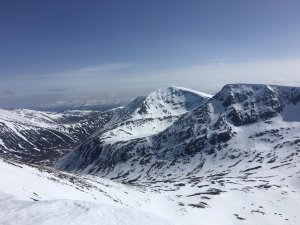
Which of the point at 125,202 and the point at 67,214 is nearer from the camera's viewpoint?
the point at 67,214

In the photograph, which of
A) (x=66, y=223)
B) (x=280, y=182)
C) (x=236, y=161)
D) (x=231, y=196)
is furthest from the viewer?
(x=236, y=161)

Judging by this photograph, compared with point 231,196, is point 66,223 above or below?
above

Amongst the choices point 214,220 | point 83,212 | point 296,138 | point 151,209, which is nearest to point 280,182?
point 214,220

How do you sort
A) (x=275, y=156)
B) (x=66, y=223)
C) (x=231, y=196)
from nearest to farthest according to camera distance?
(x=66, y=223), (x=231, y=196), (x=275, y=156)

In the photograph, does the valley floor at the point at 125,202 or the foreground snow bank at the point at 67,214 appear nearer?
the foreground snow bank at the point at 67,214

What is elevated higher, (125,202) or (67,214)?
(67,214)

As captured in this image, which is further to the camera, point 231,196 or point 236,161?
point 236,161

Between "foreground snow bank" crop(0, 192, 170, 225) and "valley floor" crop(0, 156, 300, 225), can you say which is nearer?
"foreground snow bank" crop(0, 192, 170, 225)

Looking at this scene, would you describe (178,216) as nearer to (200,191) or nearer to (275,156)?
(200,191)
